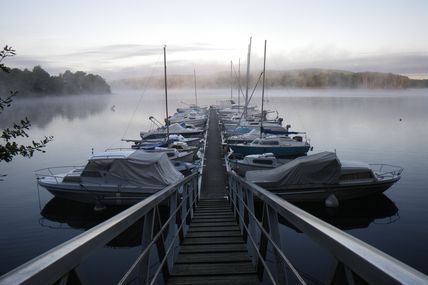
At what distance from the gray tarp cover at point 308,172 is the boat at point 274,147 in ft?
33.4

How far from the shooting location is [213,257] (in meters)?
4.88

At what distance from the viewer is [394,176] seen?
18719 millimetres

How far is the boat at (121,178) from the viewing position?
53.5ft

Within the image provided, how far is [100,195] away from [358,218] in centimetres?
1252

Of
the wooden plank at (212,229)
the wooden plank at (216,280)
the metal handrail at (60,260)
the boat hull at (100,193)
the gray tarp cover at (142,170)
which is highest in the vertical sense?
the metal handrail at (60,260)

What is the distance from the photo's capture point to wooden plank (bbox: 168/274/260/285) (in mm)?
3896

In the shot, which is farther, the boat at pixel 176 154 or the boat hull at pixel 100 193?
the boat at pixel 176 154

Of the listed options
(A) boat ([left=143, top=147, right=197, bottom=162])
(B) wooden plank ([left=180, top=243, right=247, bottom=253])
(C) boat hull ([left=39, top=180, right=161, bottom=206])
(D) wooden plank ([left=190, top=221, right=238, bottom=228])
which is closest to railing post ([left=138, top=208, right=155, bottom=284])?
(B) wooden plank ([left=180, top=243, right=247, bottom=253])

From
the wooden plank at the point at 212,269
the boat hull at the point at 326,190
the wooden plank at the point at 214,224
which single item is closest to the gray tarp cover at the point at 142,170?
the boat hull at the point at 326,190

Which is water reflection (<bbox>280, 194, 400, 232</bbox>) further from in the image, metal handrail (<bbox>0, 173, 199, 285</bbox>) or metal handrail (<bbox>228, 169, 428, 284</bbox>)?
metal handrail (<bbox>0, 173, 199, 285</bbox>)

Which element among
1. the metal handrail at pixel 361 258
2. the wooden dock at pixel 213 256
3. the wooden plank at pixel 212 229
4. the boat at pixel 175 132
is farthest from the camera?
the boat at pixel 175 132

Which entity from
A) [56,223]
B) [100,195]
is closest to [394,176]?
[100,195]

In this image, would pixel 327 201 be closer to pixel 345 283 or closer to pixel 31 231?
pixel 31 231

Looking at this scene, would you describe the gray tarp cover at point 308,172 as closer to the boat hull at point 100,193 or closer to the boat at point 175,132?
the boat hull at point 100,193
